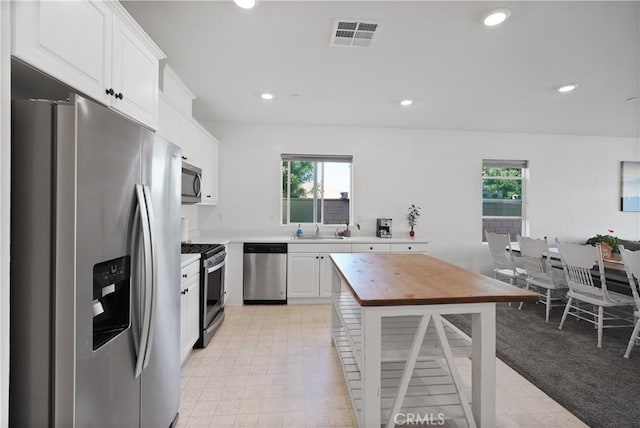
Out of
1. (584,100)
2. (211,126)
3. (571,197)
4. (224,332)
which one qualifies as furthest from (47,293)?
(571,197)

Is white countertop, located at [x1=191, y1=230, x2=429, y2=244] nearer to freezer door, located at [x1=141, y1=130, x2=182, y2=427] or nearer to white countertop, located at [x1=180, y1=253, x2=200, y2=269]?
white countertop, located at [x1=180, y1=253, x2=200, y2=269]

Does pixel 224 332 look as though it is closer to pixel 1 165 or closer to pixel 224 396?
pixel 224 396

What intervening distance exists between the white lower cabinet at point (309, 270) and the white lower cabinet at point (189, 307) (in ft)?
4.99

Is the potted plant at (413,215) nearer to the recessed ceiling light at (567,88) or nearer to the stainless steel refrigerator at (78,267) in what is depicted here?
the recessed ceiling light at (567,88)

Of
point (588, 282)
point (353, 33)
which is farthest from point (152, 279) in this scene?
point (588, 282)

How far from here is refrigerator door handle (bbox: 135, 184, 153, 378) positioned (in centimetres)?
124

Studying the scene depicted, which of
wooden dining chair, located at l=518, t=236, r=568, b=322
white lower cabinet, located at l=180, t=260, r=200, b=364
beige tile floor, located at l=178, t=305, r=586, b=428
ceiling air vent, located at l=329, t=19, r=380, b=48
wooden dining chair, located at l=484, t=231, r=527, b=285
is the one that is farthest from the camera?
wooden dining chair, located at l=484, t=231, r=527, b=285

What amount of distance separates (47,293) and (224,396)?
4.99 ft

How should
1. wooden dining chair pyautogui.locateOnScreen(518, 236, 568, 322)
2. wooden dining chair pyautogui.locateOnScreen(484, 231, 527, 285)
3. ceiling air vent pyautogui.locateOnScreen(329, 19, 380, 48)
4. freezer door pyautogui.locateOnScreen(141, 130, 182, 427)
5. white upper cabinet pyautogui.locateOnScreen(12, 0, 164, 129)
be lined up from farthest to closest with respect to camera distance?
wooden dining chair pyautogui.locateOnScreen(484, 231, 527, 285) → wooden dining chair pyautogui.locateOnScreen(518, 236, 568, 322) → ceiling air vent pyautogui.locateOnScreen(329, 19, 380, 48) → freezer door pyautogui.locateOnScreen(141, 130, 182, 427) → white upper cabinet pyautogui.locateOnScreen(12, 0, 164, 129)

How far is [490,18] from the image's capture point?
1.98 m

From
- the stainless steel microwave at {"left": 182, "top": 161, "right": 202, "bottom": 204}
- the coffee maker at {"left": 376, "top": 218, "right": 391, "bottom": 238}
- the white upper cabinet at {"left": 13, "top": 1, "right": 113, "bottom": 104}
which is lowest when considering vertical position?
the coffee maker at {"left": 376, "top": 218, "right": 391, "bottom": 238}

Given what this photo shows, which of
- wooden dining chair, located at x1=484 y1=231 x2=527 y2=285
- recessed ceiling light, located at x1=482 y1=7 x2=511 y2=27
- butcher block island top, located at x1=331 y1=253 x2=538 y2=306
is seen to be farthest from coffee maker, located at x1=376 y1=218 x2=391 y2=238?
recessed ceiling light, located at x1=482 y1=7 x2=511 y2=27

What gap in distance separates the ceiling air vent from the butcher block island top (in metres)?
1.73

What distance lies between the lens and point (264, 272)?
3.97 meters
